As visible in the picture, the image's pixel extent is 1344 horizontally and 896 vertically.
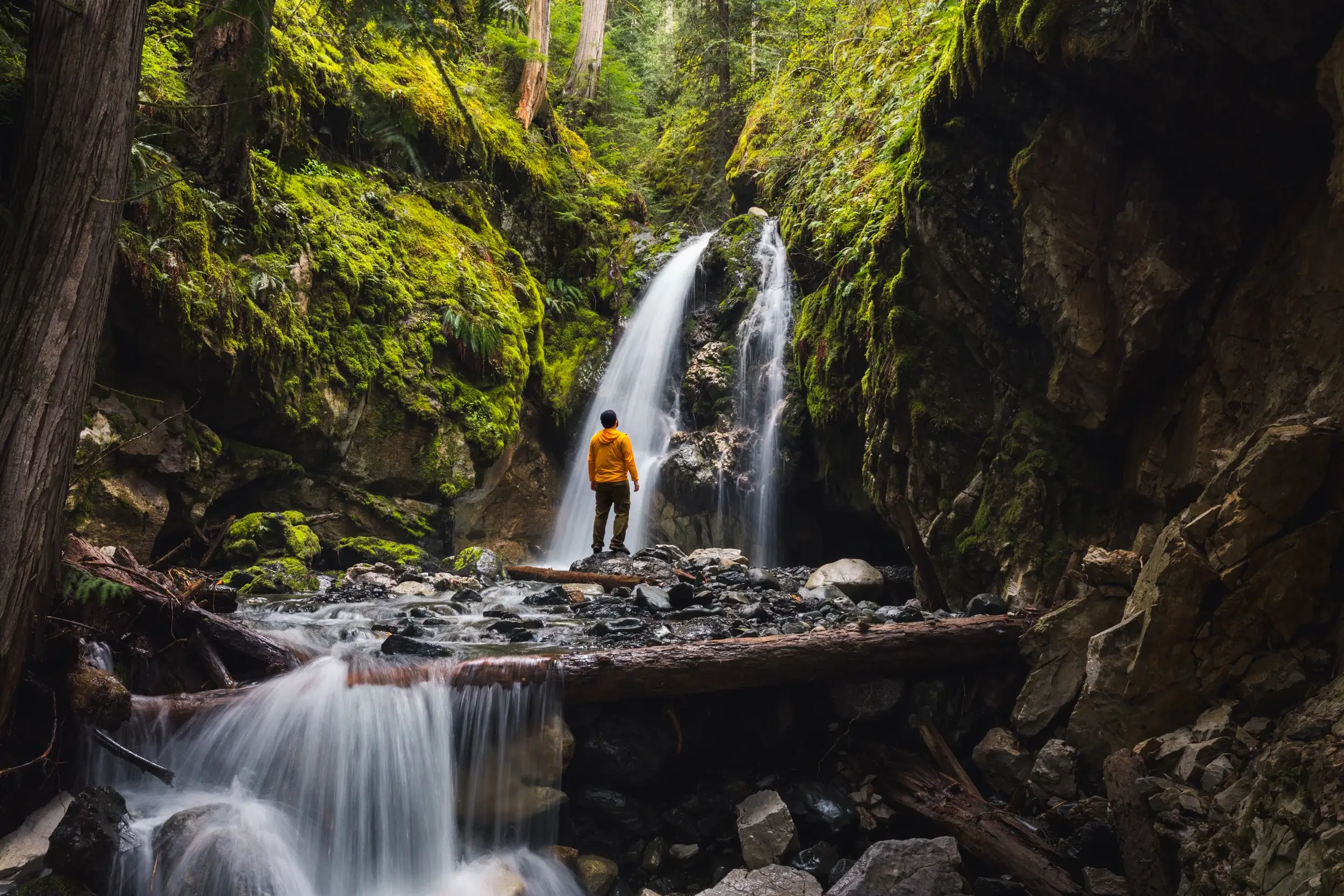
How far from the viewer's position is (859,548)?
10.9 metres

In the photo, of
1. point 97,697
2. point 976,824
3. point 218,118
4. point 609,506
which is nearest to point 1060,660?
point 976,824

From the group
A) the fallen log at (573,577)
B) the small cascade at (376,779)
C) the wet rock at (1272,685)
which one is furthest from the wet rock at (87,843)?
the fallen log at (573,577)

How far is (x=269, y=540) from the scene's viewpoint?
832 cm

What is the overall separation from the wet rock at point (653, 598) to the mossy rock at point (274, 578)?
3.62 metres

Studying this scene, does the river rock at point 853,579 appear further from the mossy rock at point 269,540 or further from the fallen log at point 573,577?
the mossy rock at point 269,540

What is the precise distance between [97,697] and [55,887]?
0.90 m

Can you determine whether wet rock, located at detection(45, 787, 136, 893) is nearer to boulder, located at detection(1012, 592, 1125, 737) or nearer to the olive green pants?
boulder, located at detection(1012, 592, 1125, 737)

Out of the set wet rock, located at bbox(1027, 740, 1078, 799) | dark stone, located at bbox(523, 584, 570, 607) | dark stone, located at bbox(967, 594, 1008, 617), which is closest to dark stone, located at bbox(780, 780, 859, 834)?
wet rock, located at bbox(1027, 740, 1078, 799)

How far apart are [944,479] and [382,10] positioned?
19.8 feet

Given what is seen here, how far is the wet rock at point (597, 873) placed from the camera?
152 inches

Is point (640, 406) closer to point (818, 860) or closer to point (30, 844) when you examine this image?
point (818, 860)

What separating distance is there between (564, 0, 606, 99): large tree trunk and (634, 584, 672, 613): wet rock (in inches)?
647

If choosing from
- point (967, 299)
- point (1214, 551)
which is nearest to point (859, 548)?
point (967, 299)

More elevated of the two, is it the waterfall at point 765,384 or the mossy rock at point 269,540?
the waterfall at point 765,384
